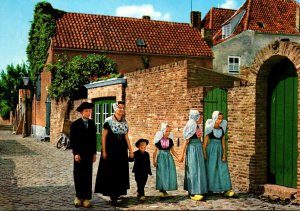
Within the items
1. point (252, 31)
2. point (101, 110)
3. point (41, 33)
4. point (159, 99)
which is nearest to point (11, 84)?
point (41, 33)

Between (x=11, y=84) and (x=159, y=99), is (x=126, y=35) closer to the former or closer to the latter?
(x=159, y=99)

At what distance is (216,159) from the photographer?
816cm

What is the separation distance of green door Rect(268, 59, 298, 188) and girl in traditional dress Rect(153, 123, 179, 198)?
6.62 feet

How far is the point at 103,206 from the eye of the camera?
738cm

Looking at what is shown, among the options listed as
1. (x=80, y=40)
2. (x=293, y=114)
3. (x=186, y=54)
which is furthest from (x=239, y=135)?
(x=186, y=54)

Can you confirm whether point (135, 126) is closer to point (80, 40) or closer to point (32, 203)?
point (32, 203)

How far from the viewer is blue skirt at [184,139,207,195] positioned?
785 centimetres

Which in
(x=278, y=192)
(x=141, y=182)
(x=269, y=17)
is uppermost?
(x=269, y=17)

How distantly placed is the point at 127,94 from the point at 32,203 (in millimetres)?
8254

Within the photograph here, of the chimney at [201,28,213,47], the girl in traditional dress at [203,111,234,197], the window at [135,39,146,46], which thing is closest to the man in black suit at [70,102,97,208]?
the girl in traditional dress at [203,111,234,197]

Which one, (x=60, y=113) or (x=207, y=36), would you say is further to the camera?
(x=207, y=36)

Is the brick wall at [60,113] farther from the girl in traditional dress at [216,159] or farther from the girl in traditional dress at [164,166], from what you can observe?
the girl in traditional dress at [216,159]

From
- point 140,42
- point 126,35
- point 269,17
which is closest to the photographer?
point 140,42

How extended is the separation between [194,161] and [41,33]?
2353 cm
